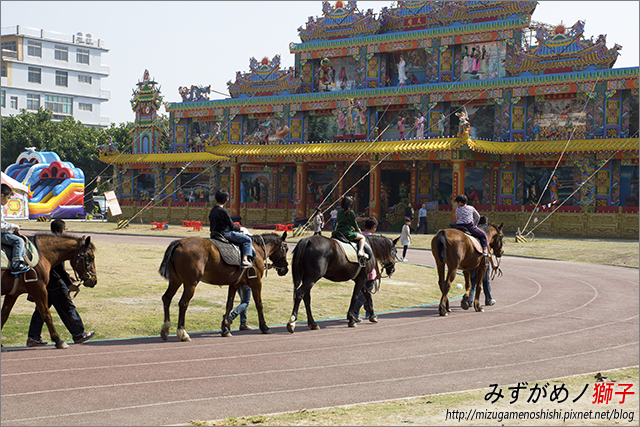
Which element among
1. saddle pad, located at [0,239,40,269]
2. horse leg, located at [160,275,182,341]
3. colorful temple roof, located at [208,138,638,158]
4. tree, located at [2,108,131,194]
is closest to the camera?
saddle pad, located at [0,239,40,269]

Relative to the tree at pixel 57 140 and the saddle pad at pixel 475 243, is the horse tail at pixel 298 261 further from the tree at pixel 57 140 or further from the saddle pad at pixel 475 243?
the tree at pixel 57 140

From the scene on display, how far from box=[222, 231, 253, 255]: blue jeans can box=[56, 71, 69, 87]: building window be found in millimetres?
101253

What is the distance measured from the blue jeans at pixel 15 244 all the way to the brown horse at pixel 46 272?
268 mm

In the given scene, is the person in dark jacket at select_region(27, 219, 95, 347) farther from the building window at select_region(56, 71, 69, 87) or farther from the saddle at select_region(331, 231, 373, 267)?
the building window at select_region(56, 71, 69, 87)

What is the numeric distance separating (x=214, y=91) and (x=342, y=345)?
4615 centimetres

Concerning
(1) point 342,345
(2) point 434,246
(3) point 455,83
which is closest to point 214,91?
(3) point 455,83

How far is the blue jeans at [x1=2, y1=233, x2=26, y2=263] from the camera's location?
1012 centimetres

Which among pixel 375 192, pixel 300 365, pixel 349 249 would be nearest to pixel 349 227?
pixel 349 249

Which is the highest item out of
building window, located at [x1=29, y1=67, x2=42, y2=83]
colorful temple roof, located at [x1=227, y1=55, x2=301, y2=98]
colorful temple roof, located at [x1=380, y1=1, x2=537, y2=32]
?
building window, located at [x1=29, y1=67, x2=42, y2=83]

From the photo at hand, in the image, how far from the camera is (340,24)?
50938 millimetres

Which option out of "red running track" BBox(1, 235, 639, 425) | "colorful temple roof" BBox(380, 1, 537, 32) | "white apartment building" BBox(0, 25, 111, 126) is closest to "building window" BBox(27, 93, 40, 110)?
"white apartment building" BBox(0, 25, 111, 126)

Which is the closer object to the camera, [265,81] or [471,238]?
[471,238]

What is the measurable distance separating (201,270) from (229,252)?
71 cm

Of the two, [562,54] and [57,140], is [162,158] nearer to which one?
[57,140]
